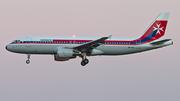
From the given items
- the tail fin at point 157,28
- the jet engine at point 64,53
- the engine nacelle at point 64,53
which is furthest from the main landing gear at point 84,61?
the tail fin at point 157,28

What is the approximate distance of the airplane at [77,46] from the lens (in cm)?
5017

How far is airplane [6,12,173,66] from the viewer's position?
165ft

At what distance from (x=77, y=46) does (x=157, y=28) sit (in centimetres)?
1365

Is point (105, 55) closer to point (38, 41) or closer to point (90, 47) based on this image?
point (90, 47)

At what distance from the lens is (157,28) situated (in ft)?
181

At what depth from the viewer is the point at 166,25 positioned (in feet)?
182

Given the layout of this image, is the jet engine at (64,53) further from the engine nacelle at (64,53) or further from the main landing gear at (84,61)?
the main landing gear at (84,61)

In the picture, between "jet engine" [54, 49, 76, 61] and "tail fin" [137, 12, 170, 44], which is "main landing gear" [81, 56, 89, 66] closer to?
"jet engine" [54, 49, 76, 61]

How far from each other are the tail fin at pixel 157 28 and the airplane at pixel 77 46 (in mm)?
759

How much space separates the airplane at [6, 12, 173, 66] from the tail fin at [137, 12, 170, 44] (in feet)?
2.49

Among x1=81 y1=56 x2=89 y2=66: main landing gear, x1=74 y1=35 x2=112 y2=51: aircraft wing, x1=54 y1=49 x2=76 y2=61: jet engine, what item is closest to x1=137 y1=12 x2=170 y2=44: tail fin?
x1=74 y1=35 x2=112 y2=51: aircraft wing

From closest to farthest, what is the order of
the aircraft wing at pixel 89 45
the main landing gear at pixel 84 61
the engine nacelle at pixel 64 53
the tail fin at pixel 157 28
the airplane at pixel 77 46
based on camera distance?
the aircraft wing at pixel 89 45 → the engine nacelle at pixel 64 53 → the airplane at pixel 77 46 → the main landing gear at pixel 84 61 → the tail fin at pixel 157 28

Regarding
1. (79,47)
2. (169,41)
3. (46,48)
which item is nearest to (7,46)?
(46,48)

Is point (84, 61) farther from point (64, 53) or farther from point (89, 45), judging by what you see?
point (64, 53)
